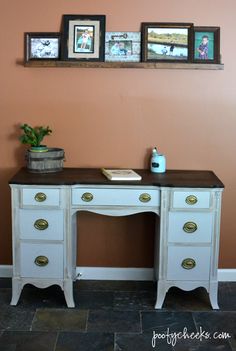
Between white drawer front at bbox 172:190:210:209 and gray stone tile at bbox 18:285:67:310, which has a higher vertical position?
white drawer front at bbox 172:190:210:209

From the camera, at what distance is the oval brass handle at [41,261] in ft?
10.3

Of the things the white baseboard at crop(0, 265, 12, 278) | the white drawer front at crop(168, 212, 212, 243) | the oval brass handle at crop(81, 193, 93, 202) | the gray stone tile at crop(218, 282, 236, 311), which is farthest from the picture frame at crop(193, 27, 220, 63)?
the white baseboard at crop(0, 265, 12, 278)

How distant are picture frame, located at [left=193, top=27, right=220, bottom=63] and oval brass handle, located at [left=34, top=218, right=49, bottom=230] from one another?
1393mm

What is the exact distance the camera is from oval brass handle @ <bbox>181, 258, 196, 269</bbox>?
10.2 ft

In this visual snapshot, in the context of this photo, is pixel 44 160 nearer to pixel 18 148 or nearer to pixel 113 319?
pixel 18 148

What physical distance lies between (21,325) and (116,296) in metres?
0.67

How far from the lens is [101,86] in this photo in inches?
134

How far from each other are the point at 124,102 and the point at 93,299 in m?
1.29

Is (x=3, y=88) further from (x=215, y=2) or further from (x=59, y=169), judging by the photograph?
(x=215, y=2)

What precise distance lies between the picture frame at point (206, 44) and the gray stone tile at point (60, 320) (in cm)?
175

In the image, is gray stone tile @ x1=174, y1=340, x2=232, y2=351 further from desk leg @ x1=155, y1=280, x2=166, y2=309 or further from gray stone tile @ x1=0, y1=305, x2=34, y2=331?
gray stone tile @ x1=0, y1=305, x2=34, y2=331

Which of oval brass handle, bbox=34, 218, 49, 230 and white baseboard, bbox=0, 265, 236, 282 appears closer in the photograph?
oval brass handle, bbox=34, 218, 49, 230

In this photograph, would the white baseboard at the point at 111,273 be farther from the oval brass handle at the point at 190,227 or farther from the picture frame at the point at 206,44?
the picture frame at the point at 206,44

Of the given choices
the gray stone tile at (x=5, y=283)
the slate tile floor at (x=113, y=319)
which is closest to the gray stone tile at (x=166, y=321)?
the slate tile floor at (x=113, y=319)
